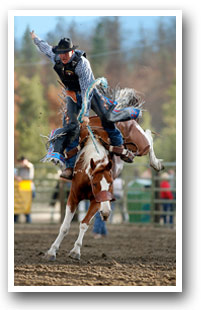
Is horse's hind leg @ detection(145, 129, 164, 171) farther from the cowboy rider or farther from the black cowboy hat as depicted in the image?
the black cowboy hat

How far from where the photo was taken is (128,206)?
10.7 metres

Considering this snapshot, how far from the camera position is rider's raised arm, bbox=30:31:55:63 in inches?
194

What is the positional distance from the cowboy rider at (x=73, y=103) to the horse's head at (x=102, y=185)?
0.77 ft

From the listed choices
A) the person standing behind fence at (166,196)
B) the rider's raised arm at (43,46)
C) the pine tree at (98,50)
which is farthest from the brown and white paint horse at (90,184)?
the person standing behind fence at (166,196)

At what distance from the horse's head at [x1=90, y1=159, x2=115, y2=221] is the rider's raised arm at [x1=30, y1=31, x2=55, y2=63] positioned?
1.03m

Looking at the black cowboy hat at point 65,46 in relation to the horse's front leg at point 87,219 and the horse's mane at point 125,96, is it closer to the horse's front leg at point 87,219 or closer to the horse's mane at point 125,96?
the horse's mane at point 125,96

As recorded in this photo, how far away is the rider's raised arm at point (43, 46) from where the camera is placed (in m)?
4.93

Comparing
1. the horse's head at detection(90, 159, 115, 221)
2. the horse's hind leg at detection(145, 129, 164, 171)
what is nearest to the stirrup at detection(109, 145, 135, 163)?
the horse's head at detection(90, 159, 115, 221)

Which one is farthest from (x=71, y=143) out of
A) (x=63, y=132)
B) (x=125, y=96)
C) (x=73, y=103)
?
(x=125, y=96)

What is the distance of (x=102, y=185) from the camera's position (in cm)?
516

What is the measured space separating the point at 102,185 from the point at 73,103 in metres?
0.80

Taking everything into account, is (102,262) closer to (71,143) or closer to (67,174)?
(67,174)

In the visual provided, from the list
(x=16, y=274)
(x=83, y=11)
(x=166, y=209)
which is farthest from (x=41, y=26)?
(x=166, y=209)

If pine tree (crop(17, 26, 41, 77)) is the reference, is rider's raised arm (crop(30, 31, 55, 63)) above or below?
below
